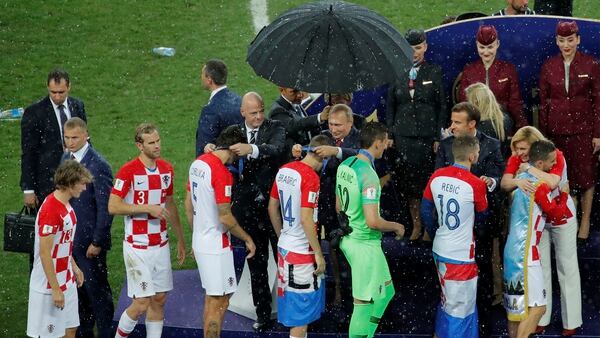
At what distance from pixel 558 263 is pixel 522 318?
2.12 ft

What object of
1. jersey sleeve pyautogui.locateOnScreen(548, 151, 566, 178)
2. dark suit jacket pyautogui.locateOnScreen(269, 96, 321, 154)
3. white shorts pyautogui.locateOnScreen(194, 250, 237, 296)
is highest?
dark suit jacket pyautogui.locateOnScreen(269, 96, 321, 154)

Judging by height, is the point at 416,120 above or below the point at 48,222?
above

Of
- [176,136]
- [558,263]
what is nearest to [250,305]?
[558,263]

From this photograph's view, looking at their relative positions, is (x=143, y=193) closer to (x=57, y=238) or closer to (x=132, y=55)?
(x=57, y=238)

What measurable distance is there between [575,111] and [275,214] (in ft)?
9.73

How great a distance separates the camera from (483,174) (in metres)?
9.18

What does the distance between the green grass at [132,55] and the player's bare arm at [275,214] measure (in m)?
5.10

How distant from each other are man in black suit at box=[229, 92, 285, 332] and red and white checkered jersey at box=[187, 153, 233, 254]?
41cm

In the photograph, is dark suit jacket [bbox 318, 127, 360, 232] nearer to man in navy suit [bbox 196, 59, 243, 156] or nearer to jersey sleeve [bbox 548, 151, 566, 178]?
man in navy suit [bbox 196, 59, 243, 156]

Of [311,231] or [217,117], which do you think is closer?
[311,231]

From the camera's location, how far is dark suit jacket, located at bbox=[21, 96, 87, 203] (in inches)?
394

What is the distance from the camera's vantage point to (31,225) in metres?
9.40

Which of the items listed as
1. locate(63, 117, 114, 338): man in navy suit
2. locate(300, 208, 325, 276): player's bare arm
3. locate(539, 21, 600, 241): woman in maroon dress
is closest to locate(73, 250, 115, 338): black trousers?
locate(63, 117, 114, 338): man in navy suit

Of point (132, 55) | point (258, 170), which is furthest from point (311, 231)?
point (132, 55)
